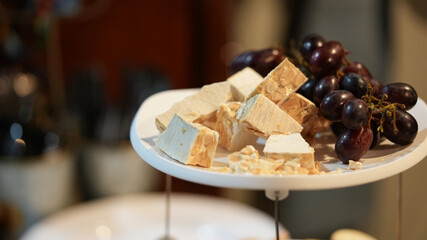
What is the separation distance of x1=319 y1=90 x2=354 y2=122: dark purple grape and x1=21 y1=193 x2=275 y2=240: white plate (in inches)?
23.1

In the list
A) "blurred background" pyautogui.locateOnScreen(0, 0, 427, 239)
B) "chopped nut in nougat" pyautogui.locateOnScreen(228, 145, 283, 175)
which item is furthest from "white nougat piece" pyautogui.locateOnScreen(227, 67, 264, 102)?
"blurred background" pyautogui.locateOnScreen(0, 0, 427, 239)

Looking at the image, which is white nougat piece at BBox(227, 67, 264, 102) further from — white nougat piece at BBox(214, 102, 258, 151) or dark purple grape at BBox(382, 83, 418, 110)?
dark purple grape at BBox(382, 83, 418, 110)

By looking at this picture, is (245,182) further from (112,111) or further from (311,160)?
(112,111)

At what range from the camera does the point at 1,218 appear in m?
Result: 1.46

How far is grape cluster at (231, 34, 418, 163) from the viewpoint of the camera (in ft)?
1.68

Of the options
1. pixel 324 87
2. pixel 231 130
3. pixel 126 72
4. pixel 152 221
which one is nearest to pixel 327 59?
pixel 324 87

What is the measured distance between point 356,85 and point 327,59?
0.05 m

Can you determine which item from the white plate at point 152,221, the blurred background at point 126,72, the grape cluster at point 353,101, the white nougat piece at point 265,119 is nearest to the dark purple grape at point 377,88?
the grape cluster at point 353,101

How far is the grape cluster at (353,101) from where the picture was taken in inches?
20.1

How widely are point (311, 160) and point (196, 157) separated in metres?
0.12

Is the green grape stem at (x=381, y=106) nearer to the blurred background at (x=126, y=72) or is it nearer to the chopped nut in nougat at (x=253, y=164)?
the chopped nut in nougat at (x=253, y=164)

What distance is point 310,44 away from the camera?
0.63 metres

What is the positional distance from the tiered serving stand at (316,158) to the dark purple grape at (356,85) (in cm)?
6

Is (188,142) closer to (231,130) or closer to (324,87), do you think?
(231,130)
